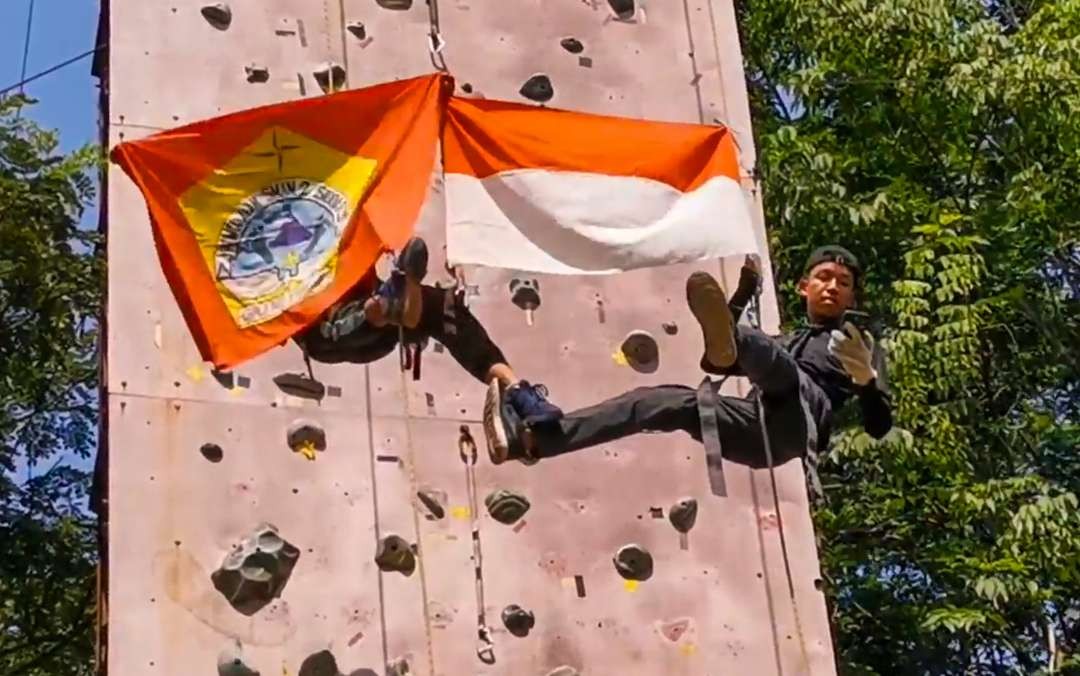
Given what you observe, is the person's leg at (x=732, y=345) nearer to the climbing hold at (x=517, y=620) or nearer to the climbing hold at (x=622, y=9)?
the climbing hold at (x=517, y=620)

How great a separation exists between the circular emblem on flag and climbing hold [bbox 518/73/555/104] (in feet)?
5.36

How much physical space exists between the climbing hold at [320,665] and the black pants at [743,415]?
98cm

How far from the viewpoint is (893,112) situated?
9453 mm

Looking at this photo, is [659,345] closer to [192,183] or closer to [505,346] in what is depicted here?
[505,346]

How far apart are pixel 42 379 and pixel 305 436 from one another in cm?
419

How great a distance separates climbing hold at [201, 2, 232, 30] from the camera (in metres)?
6.54

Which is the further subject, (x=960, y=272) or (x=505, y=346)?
(x=960, y=272)

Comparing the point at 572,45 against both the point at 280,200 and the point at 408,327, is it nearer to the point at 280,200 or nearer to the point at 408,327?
the point at 408,327

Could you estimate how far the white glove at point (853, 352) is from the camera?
541 cm

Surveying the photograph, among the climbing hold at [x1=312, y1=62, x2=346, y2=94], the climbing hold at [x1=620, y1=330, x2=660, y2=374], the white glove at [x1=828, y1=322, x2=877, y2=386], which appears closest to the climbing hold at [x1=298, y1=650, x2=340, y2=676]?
the climbing hold at [x1=620, y1=330, x2=660, y2=374]

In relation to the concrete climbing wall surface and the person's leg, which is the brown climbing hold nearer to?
the concrete climbing wall surface

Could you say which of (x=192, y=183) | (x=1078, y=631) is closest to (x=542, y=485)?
(x=192, y=183)

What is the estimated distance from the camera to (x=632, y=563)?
6.08m

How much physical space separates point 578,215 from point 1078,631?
454cm
